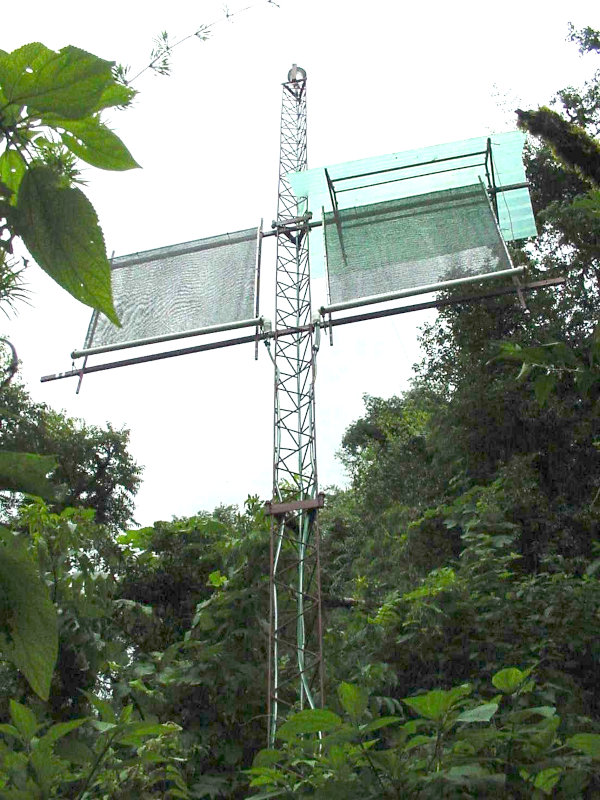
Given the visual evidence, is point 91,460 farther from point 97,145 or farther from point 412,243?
point 97,145

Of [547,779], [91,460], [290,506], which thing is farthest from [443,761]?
[91,460]

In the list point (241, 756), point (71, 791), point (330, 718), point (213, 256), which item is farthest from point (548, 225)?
point (330, 718)

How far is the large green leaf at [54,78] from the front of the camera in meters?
0.36

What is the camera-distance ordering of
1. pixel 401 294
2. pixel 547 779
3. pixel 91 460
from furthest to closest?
pixel 91 460
pixel 401 294
pixel 547 779

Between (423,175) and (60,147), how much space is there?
7.93m

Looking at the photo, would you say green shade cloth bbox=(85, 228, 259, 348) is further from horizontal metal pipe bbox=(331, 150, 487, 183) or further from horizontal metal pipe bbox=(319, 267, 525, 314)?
horizontal metal pipe bbox=(331, 150, 487, 183)

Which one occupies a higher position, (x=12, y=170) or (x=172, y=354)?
(x=172, y=354)

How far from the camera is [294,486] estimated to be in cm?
669

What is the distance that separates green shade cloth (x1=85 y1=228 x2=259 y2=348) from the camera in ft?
22.6

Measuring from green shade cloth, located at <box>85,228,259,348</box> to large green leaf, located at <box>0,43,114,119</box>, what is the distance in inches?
252

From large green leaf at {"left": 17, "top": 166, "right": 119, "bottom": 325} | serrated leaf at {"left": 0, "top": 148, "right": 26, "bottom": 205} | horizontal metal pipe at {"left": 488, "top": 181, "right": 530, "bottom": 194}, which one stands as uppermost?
horizontal metal pipe at {"left": 488, "top": 181, "right": 530, "bottom": 194}

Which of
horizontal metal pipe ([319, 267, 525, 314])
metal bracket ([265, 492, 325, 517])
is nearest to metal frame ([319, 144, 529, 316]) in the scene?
horizontal metal pipe ([319, 267, 525, 314])

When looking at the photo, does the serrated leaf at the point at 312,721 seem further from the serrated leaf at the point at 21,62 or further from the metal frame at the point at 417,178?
the metal frame at the point at 417,178

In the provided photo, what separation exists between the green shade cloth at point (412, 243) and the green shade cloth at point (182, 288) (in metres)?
0.71
